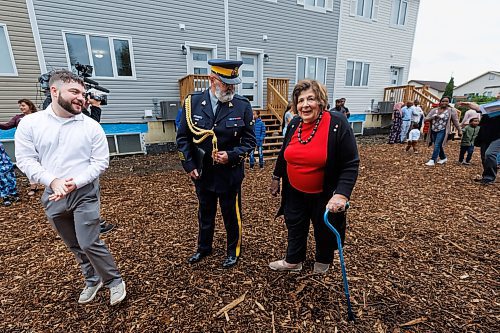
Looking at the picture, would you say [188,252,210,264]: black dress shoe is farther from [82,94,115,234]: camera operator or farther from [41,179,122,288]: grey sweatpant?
[82,94,115,234]: camera operator

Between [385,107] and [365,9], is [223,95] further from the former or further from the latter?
[385,107]

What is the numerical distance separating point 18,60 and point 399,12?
50.9 feet

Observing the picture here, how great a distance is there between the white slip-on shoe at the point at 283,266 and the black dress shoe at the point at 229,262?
0.37 metres

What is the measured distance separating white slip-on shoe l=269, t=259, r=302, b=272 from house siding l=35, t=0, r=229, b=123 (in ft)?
24.3

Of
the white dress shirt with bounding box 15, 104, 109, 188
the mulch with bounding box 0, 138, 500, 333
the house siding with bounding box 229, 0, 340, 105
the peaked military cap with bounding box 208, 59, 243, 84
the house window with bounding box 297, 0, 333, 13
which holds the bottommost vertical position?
the mulch with bounding box 0, 138, 500, 333

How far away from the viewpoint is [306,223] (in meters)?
2.34

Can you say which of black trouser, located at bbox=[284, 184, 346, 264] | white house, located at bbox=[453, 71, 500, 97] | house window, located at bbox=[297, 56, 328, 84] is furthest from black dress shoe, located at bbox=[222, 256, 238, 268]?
white house, located at bbox=[453, 71, 500, 97]

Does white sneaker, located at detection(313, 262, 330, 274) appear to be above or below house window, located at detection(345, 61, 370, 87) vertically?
below

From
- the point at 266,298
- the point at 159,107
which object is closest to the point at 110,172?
the point at 159,107

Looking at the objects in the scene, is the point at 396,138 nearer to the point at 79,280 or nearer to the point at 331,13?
the point at 331,13

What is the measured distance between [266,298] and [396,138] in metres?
10.4

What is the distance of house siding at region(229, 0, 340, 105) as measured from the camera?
9.19 m

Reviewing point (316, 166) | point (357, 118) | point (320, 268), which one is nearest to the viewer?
point (316, 166)

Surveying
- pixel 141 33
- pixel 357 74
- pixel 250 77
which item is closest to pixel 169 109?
pixel 141 33
